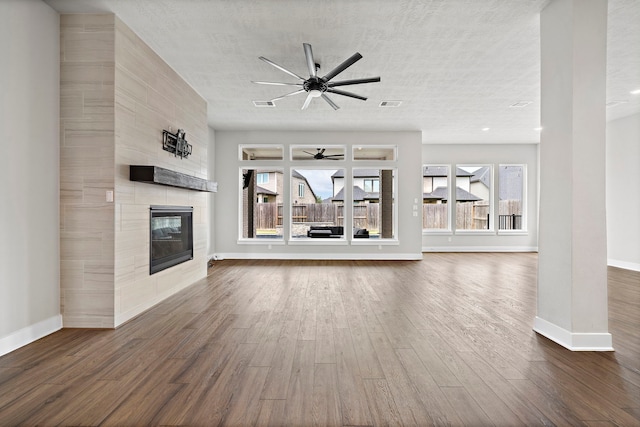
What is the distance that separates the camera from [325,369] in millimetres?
2367

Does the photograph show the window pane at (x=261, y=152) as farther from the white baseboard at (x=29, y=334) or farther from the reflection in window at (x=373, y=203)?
the white baseboard at (x=29, y=334)

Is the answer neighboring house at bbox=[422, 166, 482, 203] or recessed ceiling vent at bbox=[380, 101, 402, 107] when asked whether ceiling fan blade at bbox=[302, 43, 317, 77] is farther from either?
neighboring house at bbox=[422, 166, 482, 203]

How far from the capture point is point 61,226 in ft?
10.5

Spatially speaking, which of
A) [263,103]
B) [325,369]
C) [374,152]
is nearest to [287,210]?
[374,152]

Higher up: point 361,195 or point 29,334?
point 361,195

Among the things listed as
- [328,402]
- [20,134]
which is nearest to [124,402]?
[328,402]

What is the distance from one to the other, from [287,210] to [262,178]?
3.50 feet

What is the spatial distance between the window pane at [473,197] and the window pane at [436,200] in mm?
331

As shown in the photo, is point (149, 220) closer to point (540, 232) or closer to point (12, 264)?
point (12, 264)

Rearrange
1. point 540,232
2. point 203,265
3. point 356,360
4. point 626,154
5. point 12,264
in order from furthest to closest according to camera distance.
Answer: point 626,154
point 203,265
point 540,232
point 12,264
point 356,360

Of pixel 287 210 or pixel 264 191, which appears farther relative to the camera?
pixel 264 191

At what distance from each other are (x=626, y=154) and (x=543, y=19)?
5585 mm

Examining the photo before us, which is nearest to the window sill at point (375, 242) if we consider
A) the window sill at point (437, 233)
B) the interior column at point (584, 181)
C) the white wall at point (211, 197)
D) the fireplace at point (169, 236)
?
the window sill at point (437, 233)

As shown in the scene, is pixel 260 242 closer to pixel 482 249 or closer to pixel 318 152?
pixel 318 152
